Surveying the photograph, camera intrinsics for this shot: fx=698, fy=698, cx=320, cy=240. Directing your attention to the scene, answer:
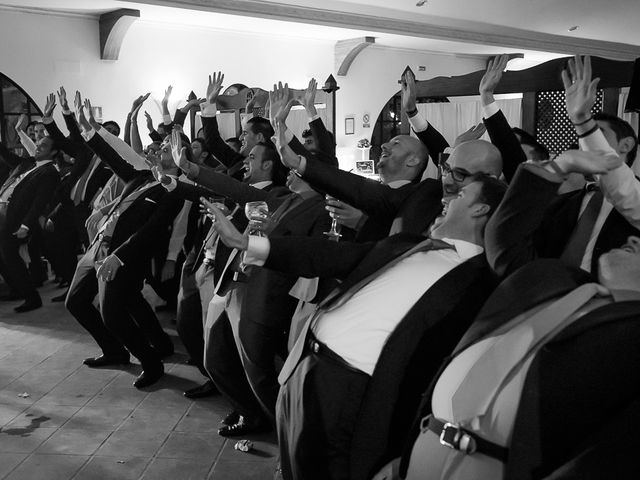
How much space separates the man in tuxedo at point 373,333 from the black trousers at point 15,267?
16.1ft

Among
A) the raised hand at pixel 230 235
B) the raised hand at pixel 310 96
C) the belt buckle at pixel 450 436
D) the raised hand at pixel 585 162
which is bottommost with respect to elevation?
A: the belt buckle at pixel 450 436

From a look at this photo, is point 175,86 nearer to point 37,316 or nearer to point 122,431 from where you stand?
point 37,316

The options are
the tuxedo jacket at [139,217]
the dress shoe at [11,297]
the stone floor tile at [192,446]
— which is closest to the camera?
the stone floor tile at [192,446]

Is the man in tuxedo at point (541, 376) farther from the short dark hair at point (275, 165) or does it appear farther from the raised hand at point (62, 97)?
the raised hand at point (62, 97)

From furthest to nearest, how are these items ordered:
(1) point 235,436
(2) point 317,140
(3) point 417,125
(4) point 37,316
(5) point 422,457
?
(4) point 37,316 < (2) point 317,140 < (3) point 417,125 < (1) point 235,436 < (5) point 422,457

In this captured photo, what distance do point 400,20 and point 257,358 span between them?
8522mm

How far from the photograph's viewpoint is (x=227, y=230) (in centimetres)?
208

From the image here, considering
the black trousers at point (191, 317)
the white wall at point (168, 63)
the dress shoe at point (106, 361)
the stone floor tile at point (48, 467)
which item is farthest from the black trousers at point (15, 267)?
the stone floor tile at point (48, 467)

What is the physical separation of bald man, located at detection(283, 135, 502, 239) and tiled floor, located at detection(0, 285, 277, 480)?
50.8 inches

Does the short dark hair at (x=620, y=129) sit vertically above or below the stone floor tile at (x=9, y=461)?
above

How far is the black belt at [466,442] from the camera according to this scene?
1458 millimetres

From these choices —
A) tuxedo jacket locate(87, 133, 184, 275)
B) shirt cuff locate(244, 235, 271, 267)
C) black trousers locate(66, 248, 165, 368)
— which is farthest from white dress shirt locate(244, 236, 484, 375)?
black trousers locate(66, 248, 165, 368)

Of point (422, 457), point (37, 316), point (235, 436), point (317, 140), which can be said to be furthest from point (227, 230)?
point (37, 316)

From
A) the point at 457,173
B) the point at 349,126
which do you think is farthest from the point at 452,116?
the point at 349,126
